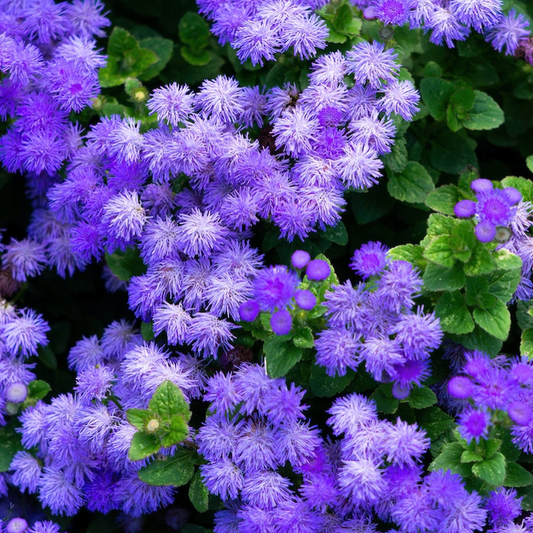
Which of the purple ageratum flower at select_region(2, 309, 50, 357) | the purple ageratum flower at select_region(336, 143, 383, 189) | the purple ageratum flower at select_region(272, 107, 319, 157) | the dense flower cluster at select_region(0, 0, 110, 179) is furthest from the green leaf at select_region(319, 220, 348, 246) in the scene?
the purple ageratum flower at select_region(2, 309, 50, 357)

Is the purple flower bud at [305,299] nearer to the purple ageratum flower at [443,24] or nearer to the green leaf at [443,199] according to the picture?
the green leaf at [443,199]

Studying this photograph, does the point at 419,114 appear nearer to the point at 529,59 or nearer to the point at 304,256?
the point at 529,59

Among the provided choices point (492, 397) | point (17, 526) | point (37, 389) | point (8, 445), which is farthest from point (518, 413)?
point (8, 445)

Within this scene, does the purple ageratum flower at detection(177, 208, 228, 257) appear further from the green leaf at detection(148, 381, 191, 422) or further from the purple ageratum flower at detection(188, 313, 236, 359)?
the green leaf at detection(148, 381, 191, 422)

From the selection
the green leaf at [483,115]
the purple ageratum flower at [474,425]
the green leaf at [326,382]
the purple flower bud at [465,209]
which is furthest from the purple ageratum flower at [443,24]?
the purple ageratum flower at [474,425]

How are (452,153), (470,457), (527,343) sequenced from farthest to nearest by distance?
(452,153), (527,343), (470,457)

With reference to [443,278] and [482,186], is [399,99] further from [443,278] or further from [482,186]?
[443,278]
